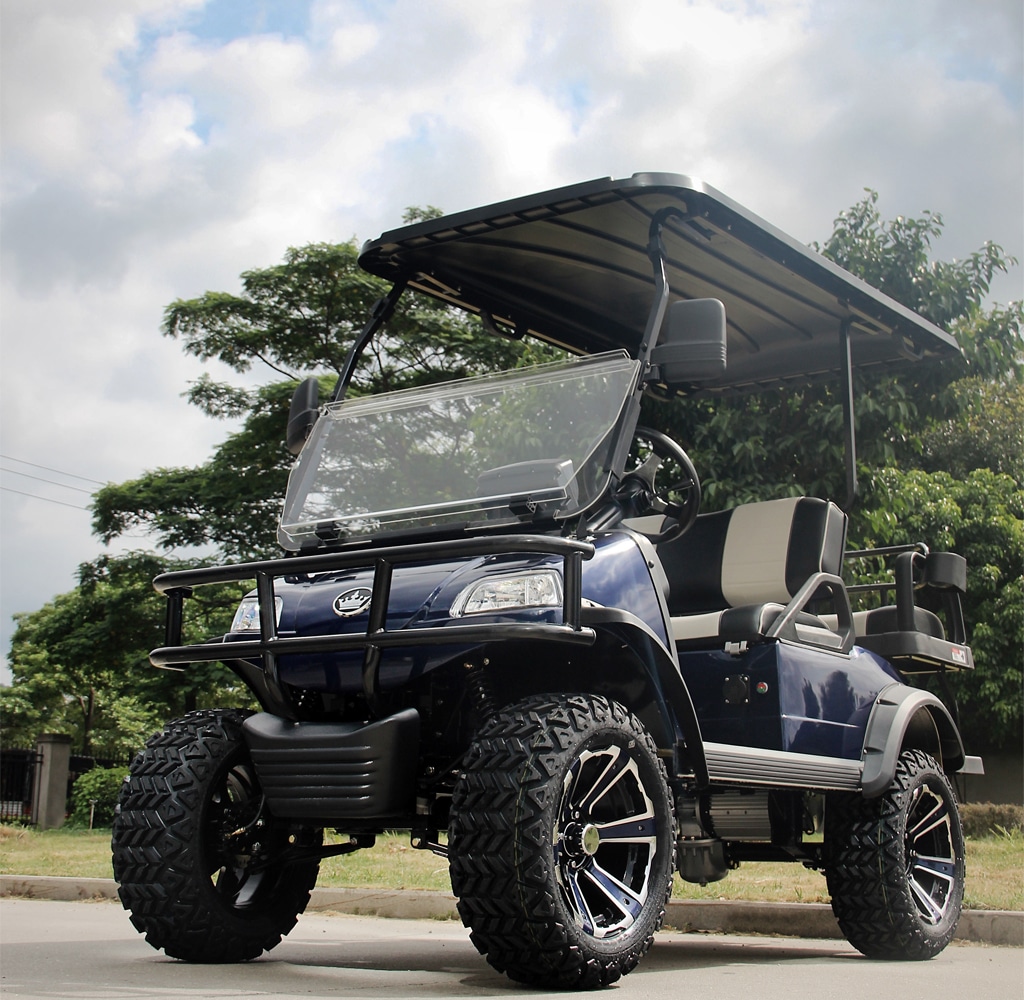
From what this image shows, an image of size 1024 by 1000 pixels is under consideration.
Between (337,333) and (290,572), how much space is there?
21.6 m

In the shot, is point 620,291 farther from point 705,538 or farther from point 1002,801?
point 1002,801

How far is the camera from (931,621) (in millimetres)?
6887

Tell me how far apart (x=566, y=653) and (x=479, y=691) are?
0.34 m

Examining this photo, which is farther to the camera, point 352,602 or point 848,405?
point 848,405

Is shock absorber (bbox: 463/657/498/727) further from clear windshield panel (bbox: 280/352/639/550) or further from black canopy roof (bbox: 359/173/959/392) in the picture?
black canopy roof (bbox: 359/173/959/392)

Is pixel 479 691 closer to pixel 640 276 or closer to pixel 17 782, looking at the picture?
pixel 640 276

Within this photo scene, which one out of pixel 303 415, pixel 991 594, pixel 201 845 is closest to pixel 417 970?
pixel 201 845

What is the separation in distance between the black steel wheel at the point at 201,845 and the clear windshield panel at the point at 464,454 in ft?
3.05

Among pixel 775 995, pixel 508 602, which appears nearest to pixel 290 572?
pixel 508 602

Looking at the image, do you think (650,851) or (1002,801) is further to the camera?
(1002,801)

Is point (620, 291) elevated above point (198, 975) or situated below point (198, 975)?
above

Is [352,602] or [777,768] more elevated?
[352,602]

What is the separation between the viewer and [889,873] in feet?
19.0

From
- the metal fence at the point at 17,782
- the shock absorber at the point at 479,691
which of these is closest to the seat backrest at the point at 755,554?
the shock absorber at the point at 479,691
